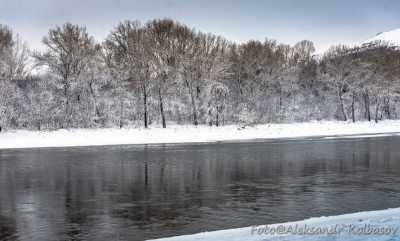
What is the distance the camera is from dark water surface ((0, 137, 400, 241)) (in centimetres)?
1153

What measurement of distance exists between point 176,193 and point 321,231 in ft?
21.7

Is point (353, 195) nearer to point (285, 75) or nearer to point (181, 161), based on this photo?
point (181, 161)

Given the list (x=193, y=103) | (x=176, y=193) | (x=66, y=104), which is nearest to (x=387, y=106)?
(x=193, y=103)

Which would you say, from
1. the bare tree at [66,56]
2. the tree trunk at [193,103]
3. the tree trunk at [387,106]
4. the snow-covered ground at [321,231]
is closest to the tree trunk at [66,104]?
the bare tree at [66,56]

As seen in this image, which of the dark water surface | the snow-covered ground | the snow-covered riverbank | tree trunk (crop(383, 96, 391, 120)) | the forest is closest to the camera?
the snow-covered ground

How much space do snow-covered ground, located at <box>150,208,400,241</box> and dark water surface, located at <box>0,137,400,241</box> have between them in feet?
2.68

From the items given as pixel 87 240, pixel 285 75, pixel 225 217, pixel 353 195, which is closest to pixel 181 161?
pixel 353 195

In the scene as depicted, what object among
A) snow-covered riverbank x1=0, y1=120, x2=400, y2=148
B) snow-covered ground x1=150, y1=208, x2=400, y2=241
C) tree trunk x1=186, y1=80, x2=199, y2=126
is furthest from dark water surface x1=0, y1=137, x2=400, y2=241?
tree trunk x1=186, y1=80, x2=199, y2=126

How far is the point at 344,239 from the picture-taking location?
925 centimetres

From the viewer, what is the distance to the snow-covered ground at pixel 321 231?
31.0 feet

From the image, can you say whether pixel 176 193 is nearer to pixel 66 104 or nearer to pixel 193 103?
pixel 66 104

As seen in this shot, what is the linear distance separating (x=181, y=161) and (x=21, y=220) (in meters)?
14.3

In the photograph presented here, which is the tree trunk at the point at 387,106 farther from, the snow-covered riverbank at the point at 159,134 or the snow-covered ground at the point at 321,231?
the snow-covered ground at the point at 321,231

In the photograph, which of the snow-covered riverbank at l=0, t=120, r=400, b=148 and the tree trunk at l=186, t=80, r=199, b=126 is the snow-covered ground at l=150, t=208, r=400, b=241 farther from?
the tree trunk at l=186, t=80, r=199, b=126
